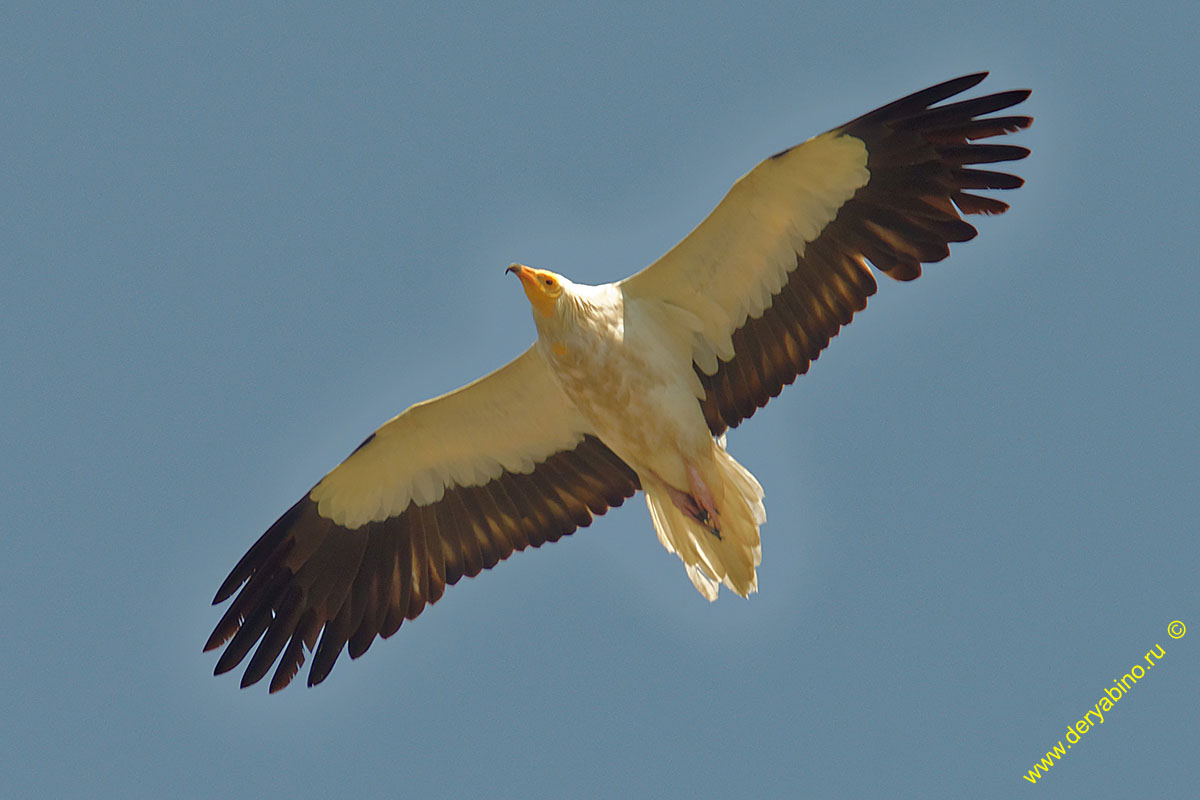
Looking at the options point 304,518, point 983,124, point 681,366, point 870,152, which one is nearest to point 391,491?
point 304,518

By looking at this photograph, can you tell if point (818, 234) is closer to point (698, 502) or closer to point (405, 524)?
point (698, 502)

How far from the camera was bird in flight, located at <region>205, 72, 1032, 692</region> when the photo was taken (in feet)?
28.3

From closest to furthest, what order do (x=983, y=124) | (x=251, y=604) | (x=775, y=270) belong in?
(x=983, y=124) → (x=775, y=270) → (x=251, y=604)

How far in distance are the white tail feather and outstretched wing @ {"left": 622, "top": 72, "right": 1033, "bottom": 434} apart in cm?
42

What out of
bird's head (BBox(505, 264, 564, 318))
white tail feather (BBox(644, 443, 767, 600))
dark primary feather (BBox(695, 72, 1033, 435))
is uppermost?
bird's head (BBox(505, 264, 564, 318))

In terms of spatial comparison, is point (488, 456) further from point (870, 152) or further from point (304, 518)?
point (870, 152)

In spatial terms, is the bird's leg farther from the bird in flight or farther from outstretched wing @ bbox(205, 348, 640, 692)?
outstretched wing @ bbox(205, 348, 640, 692)

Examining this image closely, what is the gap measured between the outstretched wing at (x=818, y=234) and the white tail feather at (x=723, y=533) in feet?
1.37

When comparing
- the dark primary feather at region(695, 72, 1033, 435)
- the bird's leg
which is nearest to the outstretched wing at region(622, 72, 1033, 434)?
the dark primary feather at region(695, 72, 1033, 435)

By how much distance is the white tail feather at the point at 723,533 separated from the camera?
9.16m

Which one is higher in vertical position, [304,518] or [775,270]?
[304,518]

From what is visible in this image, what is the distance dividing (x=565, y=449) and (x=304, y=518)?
185 cm

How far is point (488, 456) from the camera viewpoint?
9953 millimetres

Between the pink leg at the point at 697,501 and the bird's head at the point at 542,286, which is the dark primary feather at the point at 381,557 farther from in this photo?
the bird's head at the point at 542,286
